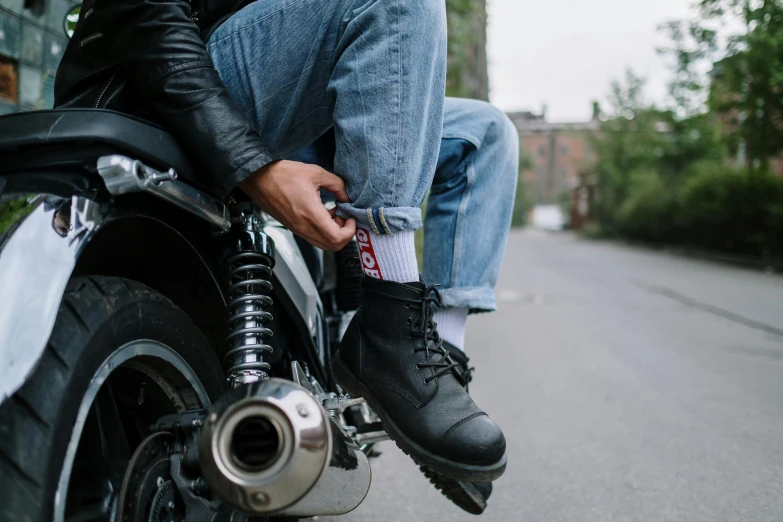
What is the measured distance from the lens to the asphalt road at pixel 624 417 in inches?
85.0

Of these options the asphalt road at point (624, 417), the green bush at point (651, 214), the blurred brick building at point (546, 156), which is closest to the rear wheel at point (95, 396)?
the asphalt road at point (624, 417)

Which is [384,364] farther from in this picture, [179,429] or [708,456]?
[708,456]

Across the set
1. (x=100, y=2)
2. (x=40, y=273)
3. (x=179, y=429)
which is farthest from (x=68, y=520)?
(x=100, y=2)

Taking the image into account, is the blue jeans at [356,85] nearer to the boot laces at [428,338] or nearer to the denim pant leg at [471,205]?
the boot laces at [428,338]

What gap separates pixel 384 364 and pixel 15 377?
2.35 feet

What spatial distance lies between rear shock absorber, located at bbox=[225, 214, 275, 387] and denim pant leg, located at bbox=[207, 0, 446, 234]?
0.17 meters

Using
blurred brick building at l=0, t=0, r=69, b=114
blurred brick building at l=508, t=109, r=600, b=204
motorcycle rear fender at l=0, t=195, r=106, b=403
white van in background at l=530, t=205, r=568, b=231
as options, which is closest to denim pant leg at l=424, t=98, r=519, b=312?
motorcycle rear fender at l=0, t=195, r=106, b=403

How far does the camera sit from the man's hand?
122cm

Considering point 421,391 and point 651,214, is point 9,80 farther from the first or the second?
point 651,214

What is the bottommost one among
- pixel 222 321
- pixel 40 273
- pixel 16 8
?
pixel 222 321

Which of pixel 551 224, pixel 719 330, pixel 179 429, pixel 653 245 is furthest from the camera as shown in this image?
pixel 551 224

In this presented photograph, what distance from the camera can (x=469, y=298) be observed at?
1.69 m

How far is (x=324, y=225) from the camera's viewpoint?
1.24 meters

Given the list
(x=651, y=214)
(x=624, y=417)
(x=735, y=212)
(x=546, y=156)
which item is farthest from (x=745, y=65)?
(x=546, y=156)
